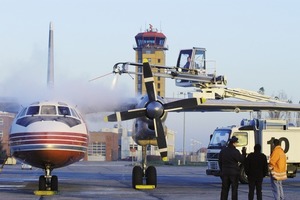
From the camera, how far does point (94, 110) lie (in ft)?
89.6

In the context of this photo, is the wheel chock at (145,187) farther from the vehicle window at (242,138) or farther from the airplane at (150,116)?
Result: the vehicle window at (242,138)

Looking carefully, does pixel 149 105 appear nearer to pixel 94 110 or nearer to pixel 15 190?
pixel 94 110

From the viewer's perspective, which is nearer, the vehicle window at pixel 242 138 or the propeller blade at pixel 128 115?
the propeller blade at pixel 128 115

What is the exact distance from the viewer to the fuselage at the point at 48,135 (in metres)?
20.2

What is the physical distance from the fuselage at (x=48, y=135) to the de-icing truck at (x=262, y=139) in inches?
357

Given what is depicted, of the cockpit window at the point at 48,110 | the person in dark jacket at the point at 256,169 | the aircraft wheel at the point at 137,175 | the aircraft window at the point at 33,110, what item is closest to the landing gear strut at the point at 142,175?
the aircraft wheel at the point at 137,175

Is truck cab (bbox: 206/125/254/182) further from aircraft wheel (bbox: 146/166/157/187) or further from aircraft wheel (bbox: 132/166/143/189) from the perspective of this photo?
aircraft wheel (bbox: 132/166/143/189)

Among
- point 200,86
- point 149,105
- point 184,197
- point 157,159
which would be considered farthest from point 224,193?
point 157,159

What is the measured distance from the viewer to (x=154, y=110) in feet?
79.3

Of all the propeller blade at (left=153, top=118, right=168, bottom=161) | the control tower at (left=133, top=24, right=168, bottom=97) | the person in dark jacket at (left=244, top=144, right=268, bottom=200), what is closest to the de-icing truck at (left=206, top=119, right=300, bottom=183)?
the propeller blade at (left=153, top=118, right=168, bottom=161)

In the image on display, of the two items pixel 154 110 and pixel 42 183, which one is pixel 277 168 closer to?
pixel 154 110

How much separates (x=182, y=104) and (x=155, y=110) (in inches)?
52.9

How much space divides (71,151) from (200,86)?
77.8 ft

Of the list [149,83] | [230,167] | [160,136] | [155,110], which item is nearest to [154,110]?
[155,110]
